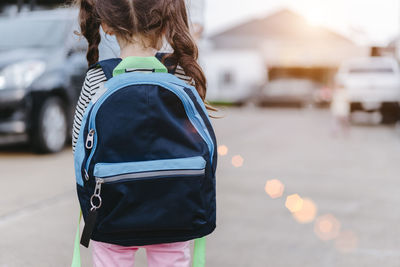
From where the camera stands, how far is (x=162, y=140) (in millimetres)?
1719

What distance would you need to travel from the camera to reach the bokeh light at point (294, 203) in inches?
193

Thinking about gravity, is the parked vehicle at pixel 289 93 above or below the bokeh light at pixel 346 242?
below

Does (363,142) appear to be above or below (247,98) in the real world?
above

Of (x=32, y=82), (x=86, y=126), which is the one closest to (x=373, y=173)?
(x=32, y=82)

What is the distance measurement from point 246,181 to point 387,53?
106 feet

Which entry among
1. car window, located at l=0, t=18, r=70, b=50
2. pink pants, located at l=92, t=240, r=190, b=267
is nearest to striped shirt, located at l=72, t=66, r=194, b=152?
pink pants, located at l=92, t=240, r=190, b=267

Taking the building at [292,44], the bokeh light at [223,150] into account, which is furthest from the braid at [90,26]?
the building at [292,44]

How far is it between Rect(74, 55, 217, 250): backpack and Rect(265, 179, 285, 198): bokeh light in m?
3.68

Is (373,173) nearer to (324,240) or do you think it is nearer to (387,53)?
(324,240)

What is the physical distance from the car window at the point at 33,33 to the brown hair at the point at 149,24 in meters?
5.82

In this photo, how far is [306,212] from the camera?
476 cm

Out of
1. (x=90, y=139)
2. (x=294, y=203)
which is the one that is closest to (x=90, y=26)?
(x=90, y=139)

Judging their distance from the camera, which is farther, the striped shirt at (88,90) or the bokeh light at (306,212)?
the bokeh light at (306,212)

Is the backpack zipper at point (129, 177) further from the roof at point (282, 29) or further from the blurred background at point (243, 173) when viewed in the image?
the roof at point (282, 29)
